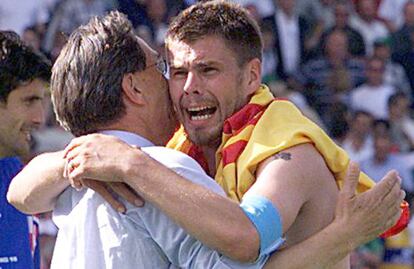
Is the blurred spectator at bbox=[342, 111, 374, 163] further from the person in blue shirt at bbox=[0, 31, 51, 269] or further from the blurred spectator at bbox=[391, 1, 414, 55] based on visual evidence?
the person in blue shirt at bbox=[0, 31, 51, 269]

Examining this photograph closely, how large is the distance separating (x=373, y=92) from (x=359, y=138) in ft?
1.54

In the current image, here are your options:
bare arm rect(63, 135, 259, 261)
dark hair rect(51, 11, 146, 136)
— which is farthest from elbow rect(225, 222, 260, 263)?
dark hair rect(51, 11, 146, 136)

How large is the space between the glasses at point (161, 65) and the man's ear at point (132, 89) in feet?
0.31

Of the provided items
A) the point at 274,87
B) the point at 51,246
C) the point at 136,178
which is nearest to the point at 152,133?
the point at 136,178

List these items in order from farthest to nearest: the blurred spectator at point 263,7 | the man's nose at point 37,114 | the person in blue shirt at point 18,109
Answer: the blurred spectator at point 263,7 → the man's nose at point 37,114 → the person in blue shirt at point 18,109

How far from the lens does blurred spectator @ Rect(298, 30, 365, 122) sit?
9.23 m

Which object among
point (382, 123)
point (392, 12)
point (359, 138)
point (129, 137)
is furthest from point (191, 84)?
point (392, 12)

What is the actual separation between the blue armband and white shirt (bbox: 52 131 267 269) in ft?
0.21

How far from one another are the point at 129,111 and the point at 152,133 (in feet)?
0.34

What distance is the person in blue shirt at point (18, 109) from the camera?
4.66 m

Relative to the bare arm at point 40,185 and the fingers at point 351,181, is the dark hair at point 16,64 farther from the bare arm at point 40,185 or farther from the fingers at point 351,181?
the fingers at point 351,181

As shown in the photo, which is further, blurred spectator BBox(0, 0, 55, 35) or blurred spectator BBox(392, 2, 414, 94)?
blurred spectator BBox(392, 2, 414, 94)

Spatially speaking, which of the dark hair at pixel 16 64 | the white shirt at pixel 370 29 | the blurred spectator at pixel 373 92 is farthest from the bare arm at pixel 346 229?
the white shirt at pixel 370 29

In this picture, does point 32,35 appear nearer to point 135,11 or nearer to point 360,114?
point 135,11
